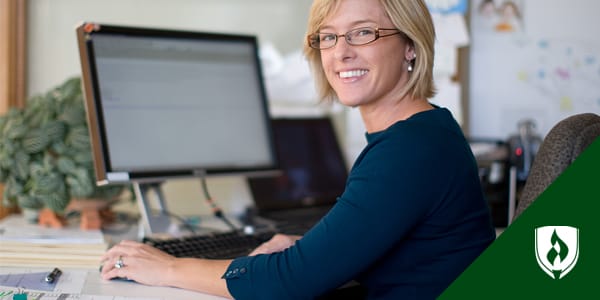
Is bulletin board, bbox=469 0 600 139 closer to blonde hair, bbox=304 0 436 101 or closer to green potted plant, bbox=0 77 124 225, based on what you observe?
blonde hair, bbox=304 0 436 101

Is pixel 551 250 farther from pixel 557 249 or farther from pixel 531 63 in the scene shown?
pixel 531 63

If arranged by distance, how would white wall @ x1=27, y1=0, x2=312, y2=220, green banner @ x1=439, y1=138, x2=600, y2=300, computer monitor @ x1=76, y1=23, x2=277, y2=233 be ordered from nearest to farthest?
green banner @ x1=439, y1=138, x2=600, y2=300, computer monitor @ x1=76, y1=23, x2=277, y2=233, white wall @ x1=27, y1=0, x2=312, y2=220

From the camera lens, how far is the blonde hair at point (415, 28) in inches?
41.3

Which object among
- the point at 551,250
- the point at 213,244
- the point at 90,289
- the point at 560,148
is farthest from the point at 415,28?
the point at 90,289

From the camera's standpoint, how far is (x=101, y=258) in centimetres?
117

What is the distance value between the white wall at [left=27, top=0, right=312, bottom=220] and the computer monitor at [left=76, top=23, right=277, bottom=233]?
28 centimetres

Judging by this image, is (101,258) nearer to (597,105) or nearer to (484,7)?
(484,7)

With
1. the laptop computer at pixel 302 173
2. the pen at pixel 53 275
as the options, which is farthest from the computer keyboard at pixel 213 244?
the laptop computer at pixel 302 173

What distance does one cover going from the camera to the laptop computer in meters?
1.74

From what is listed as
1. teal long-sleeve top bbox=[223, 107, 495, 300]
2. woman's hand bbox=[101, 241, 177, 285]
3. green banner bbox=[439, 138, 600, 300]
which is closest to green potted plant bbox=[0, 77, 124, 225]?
woman's hand bbox=[101, 241, 177, 285]

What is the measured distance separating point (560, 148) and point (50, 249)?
0.94 metres

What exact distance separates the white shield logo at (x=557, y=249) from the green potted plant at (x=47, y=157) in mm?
993

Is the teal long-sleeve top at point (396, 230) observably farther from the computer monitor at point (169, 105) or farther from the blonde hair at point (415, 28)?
the computer monitor at point (169, 105)

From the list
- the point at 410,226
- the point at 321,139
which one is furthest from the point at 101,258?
the point at 321,139
